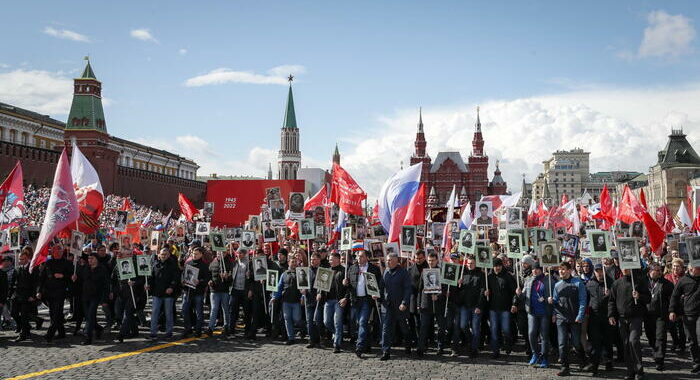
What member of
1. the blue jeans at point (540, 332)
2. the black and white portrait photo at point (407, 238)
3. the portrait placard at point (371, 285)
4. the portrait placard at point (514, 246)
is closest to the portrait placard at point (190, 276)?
the portrait placard at point (371, 285)

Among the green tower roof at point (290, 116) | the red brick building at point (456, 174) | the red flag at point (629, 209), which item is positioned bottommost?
the red flag at point (629, 209)

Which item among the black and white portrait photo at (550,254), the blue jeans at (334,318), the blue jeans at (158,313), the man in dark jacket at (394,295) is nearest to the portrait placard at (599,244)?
the black and white portrait photo at (550,254)

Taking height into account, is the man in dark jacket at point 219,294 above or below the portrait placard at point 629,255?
below

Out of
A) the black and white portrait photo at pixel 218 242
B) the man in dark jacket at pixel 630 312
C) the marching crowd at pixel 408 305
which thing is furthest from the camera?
the black and white portrait photo at pixel 218 242

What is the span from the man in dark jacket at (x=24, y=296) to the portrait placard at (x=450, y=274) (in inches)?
332

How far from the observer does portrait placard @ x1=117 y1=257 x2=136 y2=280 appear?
13164 millimetres

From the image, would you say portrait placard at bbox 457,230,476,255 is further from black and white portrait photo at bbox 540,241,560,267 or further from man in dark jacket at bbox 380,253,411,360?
black and white portrait photo at bbox 540,241,560,267

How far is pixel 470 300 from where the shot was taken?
11.7 m

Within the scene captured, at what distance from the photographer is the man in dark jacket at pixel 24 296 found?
1270cm

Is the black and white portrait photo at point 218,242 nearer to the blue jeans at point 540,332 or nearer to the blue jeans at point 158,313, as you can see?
the blue jeans at point 158,313

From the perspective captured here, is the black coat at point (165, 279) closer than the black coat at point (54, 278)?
No

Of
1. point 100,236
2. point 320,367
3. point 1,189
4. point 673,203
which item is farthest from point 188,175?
point 320,367

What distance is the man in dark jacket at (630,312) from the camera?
9.85m

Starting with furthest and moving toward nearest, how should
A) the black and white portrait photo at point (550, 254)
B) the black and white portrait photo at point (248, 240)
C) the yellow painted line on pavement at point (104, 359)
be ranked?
1. the black and white portrait photo at point (248, 240)
2. the black and white portrait photo at point (550, 254)
3. the yellow painted line on pavement at point (104, 359)
